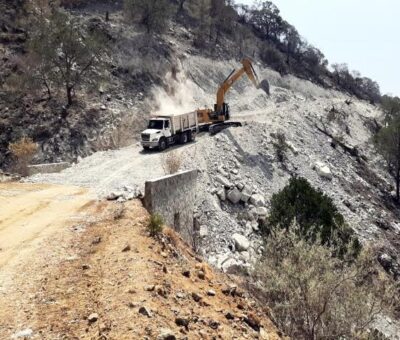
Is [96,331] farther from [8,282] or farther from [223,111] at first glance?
[223,111]

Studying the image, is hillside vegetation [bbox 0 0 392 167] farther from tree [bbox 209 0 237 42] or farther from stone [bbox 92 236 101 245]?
stone [bbox 92 236 101 245]

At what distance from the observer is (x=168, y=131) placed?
2862 centimetres

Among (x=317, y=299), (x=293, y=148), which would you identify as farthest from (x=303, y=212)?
(x=293, y=148)

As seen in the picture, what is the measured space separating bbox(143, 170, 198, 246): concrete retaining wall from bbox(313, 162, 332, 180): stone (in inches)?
574

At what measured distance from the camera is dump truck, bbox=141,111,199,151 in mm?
27712

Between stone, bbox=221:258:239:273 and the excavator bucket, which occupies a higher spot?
the excavator bucket

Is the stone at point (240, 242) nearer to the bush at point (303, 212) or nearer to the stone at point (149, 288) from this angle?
the bush at point (303, 212)

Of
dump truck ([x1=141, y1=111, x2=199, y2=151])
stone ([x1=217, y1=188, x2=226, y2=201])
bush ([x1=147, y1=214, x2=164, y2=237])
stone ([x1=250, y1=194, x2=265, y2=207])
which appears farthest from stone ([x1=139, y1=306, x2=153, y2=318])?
dump truck ([x1=141, y1=111, x2=199, y2=151])

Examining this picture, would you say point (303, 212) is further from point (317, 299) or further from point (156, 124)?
point (317, 299)

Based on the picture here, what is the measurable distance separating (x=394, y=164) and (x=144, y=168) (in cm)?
3032

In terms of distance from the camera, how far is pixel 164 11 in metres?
48.0

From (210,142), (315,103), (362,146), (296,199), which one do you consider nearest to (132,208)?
(296,199)

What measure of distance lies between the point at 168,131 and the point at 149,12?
23.2m

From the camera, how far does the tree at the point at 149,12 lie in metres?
46.7
